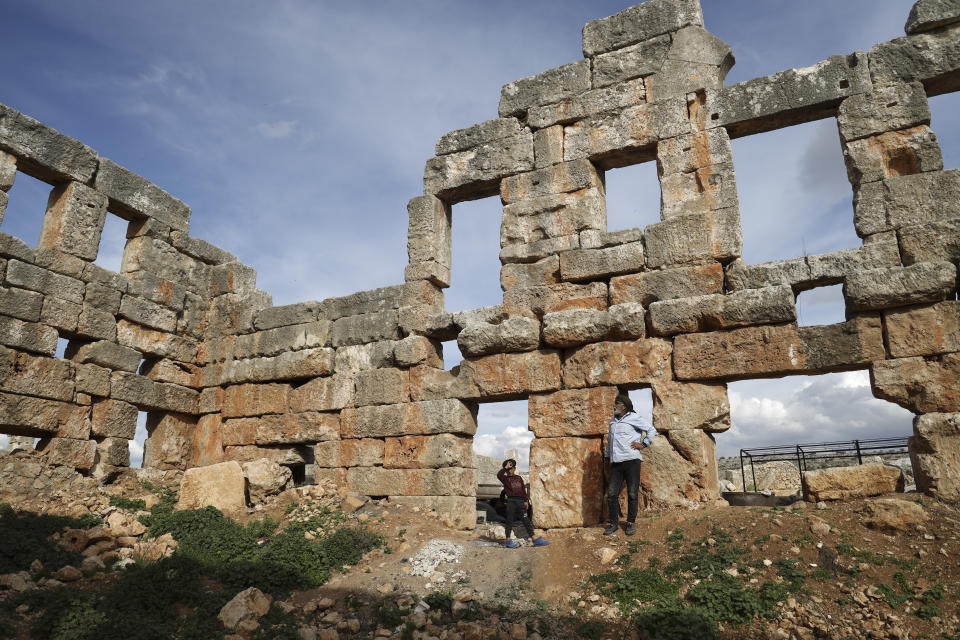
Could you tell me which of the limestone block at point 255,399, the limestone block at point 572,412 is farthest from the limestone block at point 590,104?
the limestone block at point 255,399

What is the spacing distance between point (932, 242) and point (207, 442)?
1038cm

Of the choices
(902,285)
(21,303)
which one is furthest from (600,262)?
(21,303)

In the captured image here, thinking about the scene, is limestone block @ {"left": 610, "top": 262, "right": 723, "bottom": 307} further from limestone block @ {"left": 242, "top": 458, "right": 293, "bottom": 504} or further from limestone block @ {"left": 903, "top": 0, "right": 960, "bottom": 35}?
limestone block @ {"left": 242, "top": 458, "right": 293, "bottom": 504}

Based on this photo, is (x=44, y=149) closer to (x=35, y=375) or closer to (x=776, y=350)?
(x=35, y=375)

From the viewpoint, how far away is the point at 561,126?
9.34 meters

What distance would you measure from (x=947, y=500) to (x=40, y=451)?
10.5 metres

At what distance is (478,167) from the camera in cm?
982

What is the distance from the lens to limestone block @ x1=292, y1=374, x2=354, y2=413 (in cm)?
995

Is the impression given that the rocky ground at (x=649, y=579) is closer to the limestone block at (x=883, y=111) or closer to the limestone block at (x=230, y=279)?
the limestone block at (x=883, y=111)

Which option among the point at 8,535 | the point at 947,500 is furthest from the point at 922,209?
the point at 8,535

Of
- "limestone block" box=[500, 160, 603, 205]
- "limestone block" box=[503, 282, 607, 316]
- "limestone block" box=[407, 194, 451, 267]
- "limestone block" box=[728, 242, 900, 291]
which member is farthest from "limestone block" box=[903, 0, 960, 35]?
"limestone block" box=[407, 194, 451, 267]

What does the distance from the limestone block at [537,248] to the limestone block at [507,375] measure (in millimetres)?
1330

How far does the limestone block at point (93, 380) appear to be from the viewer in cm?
943

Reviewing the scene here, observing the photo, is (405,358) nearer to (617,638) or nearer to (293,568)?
(293,568)
